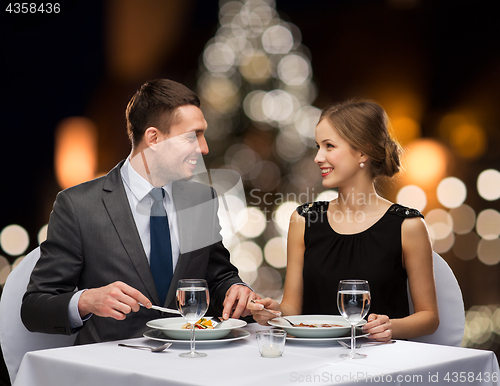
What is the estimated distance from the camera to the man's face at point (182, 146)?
187cm

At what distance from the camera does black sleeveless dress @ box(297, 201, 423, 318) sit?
1771 millimetres

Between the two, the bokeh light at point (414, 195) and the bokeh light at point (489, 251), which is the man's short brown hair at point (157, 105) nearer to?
the bokeh light at point (414, 195)

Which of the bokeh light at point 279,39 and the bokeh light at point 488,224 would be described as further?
the bokeh light at point 488,224

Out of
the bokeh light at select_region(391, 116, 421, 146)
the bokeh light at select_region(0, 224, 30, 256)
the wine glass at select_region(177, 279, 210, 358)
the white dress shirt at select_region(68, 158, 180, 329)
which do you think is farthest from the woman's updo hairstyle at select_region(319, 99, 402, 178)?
the bokeh light at select_region(391, 116, 421, 146)

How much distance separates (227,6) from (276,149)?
90cm

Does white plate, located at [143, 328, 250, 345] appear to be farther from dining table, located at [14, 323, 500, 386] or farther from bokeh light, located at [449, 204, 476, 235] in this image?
bokeh light, located at [449, 204, 476, 235]

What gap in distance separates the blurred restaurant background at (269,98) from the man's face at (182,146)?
12.8 inches

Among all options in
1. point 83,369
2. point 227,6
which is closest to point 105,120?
point 227,6

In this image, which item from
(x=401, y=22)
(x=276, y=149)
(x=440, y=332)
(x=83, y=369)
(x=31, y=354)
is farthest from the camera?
(x=401, y=22)

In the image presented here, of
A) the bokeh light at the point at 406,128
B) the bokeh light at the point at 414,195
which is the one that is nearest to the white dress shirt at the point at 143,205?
the bokeh light at the point at 414,195

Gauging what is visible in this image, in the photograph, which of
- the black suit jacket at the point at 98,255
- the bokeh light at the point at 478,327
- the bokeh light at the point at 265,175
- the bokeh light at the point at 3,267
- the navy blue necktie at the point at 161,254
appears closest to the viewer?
the black suit jacket at the point at 98,255

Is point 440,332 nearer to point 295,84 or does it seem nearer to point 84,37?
point 295,84

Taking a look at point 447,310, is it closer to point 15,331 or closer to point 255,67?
point 15,331

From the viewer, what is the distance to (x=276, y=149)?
3.09 metres
